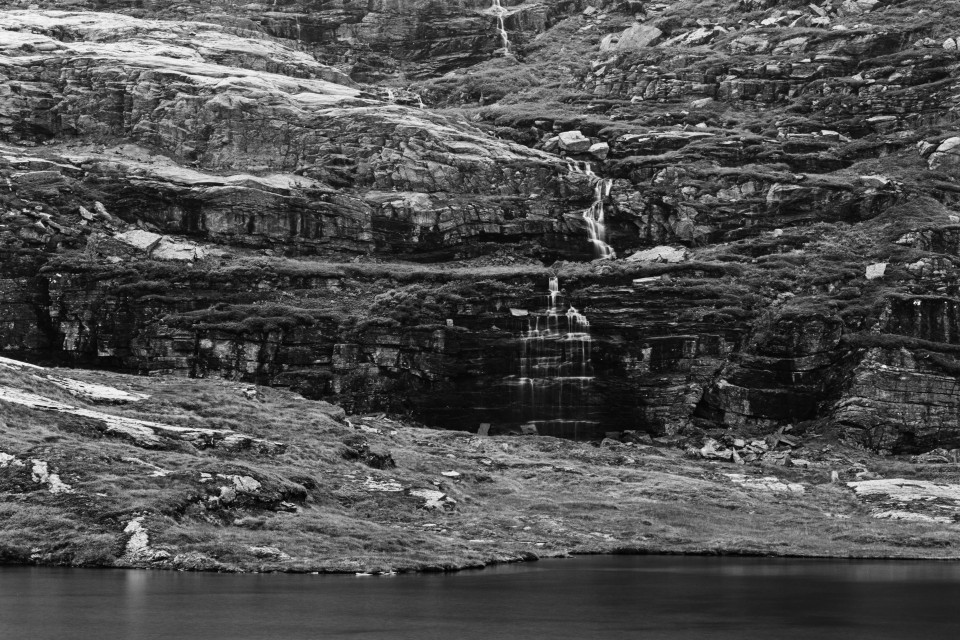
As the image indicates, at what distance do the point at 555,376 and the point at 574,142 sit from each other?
5273 centimetres

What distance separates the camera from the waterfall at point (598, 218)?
120 meters

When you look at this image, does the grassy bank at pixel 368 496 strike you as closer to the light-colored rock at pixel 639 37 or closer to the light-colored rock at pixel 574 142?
the light-colored rock at pixel 574 142

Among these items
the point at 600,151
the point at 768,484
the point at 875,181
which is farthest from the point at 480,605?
the point at 600,151

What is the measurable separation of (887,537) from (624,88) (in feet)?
361

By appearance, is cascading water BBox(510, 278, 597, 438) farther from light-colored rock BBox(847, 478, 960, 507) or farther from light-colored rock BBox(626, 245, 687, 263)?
light-colored rock BBox(847, 478, 960, 507)

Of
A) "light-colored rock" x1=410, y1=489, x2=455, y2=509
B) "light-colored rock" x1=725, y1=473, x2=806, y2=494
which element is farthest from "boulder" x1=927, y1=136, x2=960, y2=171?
"light-colored rock" x1=410, y1=489, x2=455, y2=509

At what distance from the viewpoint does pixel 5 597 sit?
124 ft

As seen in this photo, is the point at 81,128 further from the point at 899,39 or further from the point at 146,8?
the point at 899,39

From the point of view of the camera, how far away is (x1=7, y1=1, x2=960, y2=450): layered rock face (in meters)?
93.9

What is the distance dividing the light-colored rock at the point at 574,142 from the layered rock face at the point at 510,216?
0.26 metres

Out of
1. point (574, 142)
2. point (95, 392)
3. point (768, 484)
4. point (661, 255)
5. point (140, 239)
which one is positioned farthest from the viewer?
point (574, 142)

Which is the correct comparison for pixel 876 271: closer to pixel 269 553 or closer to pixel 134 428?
pixel 134 428

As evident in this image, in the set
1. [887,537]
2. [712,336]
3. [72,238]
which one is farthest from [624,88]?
[887,537]

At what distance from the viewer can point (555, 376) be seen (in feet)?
311
